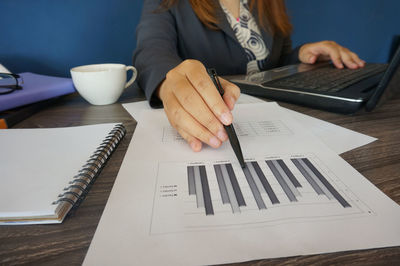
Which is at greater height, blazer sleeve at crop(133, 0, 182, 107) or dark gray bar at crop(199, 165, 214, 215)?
blazer sleeve at crop(133, 0, 182, 107)

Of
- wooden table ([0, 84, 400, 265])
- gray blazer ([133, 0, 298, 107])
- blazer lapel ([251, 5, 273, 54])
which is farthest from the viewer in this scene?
blazer lapel ([251, 5, 273, 54])

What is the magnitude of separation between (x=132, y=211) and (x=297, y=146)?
23 centimetres

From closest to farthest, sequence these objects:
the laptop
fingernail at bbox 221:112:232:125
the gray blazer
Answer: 1. fingernail at bbox 221:112:232:125
2. the laptop
3. the gray blazer

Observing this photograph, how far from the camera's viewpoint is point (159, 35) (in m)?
0.67

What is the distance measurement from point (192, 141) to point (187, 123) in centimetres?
3

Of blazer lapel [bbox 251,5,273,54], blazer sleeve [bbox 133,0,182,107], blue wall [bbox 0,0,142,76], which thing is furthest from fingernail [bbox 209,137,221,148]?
blue wall [bbox 0,0,142,76]

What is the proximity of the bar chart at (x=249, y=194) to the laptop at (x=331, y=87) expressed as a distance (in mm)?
196

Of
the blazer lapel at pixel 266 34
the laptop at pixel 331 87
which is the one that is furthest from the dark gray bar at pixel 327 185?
the blazer lapel at pixel 266 34

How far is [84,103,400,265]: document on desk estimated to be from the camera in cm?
18

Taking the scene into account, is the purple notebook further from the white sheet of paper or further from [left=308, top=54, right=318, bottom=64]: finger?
[left=308, top=54, right=318, bottom=64]: finger

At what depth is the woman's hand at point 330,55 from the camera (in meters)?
0.69

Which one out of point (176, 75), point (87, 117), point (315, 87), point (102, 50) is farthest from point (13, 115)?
point (102, 50)

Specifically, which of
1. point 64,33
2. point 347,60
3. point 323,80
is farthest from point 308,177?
point 64,33

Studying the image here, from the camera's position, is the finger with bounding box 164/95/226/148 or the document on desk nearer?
the document on desk
